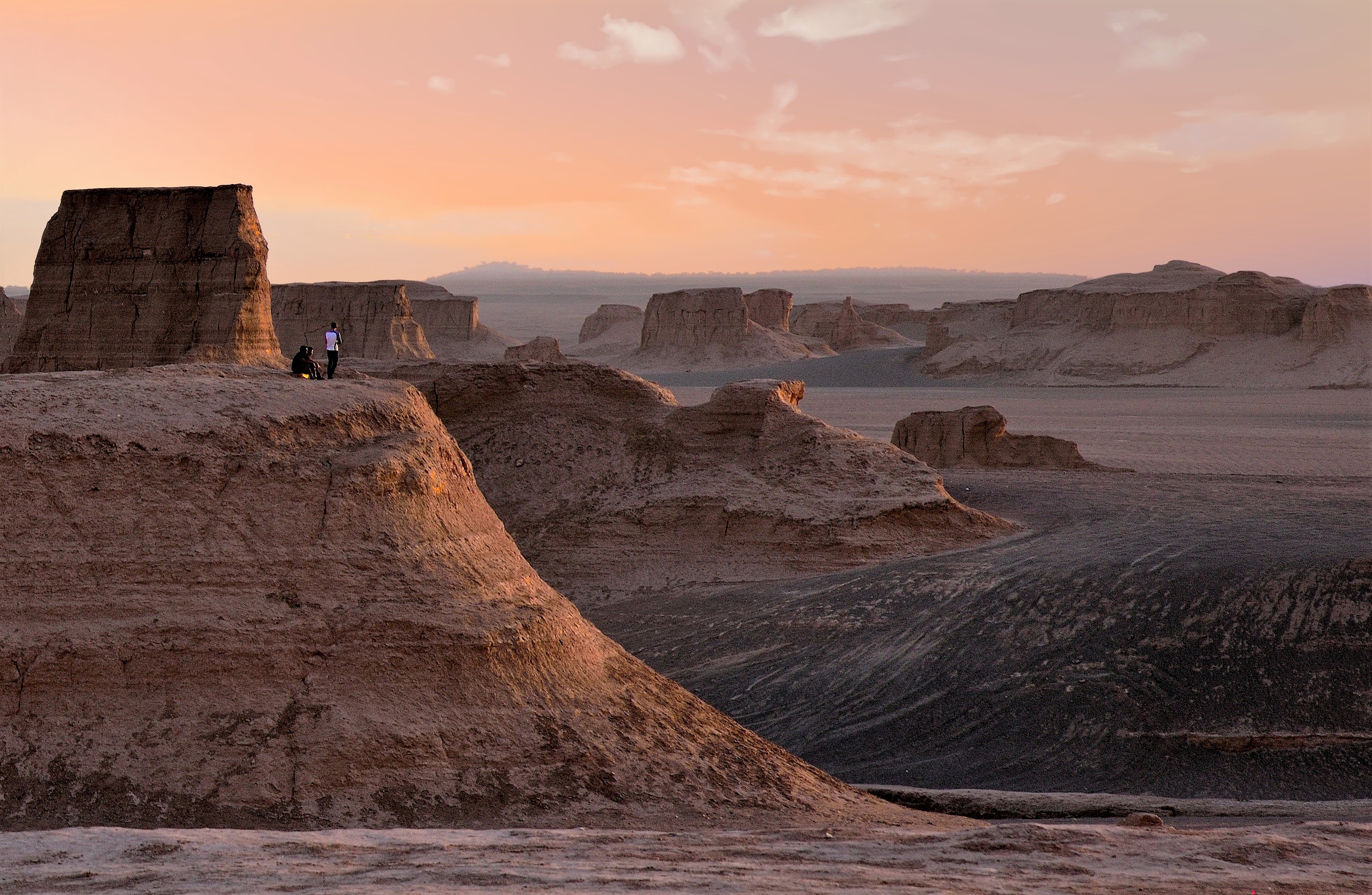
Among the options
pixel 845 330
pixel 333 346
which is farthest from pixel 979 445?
pixel 845 330

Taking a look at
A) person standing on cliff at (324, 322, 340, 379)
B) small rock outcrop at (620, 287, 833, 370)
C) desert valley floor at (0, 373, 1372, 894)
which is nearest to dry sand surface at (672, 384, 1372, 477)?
small rock outcrop at (620, 287, 833, 370)

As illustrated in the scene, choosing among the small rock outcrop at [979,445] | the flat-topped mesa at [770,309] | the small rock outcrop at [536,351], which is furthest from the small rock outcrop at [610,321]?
the small rock outcrop at [979,445]

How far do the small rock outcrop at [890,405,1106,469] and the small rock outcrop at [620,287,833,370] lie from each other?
1687 inches

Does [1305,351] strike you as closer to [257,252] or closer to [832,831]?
[257,252]

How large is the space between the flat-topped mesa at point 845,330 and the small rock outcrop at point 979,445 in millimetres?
53477

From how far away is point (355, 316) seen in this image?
54375 mm

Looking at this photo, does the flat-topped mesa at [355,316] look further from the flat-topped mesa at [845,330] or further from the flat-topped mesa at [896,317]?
the flat-topped mesa at [896,317]

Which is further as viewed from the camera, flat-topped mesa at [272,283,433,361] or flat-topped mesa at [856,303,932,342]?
flat-topped mesa at [856,303,932,342]

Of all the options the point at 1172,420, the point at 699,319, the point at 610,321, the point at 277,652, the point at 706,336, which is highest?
the point at 699,319

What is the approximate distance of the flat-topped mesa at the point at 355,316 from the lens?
51.1m

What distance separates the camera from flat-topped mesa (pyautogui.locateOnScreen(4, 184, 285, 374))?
1928 centimetres

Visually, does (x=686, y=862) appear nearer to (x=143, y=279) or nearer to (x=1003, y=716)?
(x=1003, y=716)

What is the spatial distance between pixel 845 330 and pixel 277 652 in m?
78.9

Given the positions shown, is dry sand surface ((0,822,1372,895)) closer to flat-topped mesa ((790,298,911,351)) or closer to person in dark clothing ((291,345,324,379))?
person in dark clothing ((291,345,324,379))
